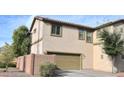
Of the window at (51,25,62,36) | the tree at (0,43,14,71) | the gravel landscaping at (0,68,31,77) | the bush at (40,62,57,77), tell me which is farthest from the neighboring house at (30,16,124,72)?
the gravel landscaping at (0,68,31,77)

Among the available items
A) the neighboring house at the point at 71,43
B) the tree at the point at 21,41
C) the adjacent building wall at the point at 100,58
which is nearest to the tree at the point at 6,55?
the tree at the point at 21,41

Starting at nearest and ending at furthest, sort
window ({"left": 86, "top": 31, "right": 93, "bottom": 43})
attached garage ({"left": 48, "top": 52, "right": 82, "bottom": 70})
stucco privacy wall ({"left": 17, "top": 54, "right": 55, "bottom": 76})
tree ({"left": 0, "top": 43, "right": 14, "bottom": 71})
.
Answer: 1. tree ({"left": 0, "top": 43, "right": 14, "bottom": 71})
2. stucco privacy wall ({"left": 17, "top": 54, "right": 55, "bottom": 76})
3. attached garage ({"left": 48, "top": 52, "right": 82, "bottom": 70})
4. window ({"left": 86, "top": 31, "right": 93, "bottom": 43})

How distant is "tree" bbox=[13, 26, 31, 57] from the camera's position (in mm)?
9031

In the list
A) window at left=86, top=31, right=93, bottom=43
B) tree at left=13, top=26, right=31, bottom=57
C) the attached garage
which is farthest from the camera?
window at left=86, top=31, right=93, bottom=43

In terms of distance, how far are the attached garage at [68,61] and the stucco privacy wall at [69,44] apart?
161mm

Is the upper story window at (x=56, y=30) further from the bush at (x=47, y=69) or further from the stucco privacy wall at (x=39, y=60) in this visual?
the bush at (x=47, y=69)

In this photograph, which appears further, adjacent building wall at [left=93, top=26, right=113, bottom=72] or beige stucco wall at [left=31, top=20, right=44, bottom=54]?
adjacent building wall at [left=93, top=26, right=113, bottom=72]

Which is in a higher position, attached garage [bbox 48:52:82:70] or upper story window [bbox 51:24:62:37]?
upper story window [bbox 51:24:62:37]

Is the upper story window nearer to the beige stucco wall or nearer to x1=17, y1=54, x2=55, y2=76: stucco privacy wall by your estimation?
the beige stucco wall

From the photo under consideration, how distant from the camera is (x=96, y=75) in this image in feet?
30.9

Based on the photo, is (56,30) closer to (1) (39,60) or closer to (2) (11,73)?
(1) (39,60)
